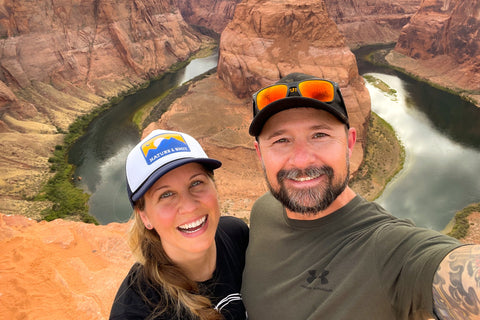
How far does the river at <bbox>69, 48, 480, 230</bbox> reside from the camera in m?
22.3

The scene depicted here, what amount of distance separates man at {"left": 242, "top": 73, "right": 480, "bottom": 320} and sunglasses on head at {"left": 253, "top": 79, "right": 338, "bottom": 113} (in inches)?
0.5

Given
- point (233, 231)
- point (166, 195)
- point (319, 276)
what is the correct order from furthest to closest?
point (233, 231) < point (166, 195) < point (319, 276)

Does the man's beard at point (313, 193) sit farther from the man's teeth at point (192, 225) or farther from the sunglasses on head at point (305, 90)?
the man's teeth at point (192, 225)

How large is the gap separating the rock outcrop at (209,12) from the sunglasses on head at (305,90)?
291 feet

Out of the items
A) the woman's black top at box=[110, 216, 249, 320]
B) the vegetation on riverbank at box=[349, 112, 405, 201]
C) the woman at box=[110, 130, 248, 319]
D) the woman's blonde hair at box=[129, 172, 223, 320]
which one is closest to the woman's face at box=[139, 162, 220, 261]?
the woman at box=[110, 130, 248, 319]

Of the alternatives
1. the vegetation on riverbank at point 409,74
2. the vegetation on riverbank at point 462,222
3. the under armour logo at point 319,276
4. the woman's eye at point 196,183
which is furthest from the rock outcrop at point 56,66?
the vegetation on riverbank at point 409,74

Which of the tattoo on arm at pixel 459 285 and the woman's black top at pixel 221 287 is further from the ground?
the tattoo on arm at pixel 459 285

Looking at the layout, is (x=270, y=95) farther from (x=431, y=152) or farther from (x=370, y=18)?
(x=370, y=18)

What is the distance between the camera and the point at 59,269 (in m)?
10.9

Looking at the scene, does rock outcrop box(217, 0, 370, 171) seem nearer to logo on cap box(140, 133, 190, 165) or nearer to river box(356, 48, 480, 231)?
river box(356, 48, 480, 231)

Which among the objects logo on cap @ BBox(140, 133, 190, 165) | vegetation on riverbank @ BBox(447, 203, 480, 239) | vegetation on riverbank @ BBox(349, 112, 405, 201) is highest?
logo on cap @ BBox(140, 133, 190, 165)

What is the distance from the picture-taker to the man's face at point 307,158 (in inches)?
118

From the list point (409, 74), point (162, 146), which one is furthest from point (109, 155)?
point (409, 74)

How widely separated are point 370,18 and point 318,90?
83.7 metres
